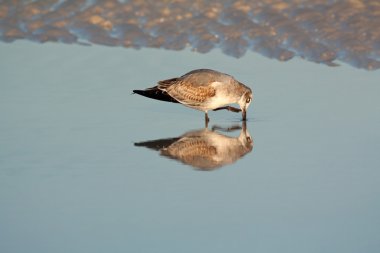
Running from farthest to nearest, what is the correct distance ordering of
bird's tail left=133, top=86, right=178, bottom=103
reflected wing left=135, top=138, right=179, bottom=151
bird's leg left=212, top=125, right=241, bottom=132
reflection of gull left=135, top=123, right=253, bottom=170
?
bird's tail left=133, top=86, right=178, bottom=103
bird's leg left=212, top=125, right=241, bottom=132
reflected wing left=135, top=138, right=179, bottom=151
reflection of gull left=135, top=123, right=253, bottom=170

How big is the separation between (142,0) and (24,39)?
1.93m

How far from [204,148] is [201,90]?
5.23 ft

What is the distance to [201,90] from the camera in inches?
448

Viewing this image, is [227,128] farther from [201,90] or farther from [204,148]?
Answer: [204,148]

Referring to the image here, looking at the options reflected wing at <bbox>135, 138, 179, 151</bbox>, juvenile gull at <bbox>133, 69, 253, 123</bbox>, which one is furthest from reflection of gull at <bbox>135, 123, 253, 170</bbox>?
juvenile gull at <bbox>133, 69, 253, 123</bbox>

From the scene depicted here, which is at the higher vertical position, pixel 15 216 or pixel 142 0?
pixel 142 0

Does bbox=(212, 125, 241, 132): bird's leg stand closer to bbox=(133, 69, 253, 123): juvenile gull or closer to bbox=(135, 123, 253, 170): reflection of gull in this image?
bbox=(135, 123, 253, 170): reflection of gull

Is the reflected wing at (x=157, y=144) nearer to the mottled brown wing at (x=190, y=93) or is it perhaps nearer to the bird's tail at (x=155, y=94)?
Answer: the bird's tail at (x=155, y=94)

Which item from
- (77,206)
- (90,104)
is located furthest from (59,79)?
(77,206)

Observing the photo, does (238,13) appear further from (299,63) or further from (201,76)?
(201,76)

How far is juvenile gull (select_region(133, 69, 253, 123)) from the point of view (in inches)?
446

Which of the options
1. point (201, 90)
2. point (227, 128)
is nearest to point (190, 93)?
point (201, 90)

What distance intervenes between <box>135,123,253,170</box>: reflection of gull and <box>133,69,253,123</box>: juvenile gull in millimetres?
998

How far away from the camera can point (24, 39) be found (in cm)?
1404
